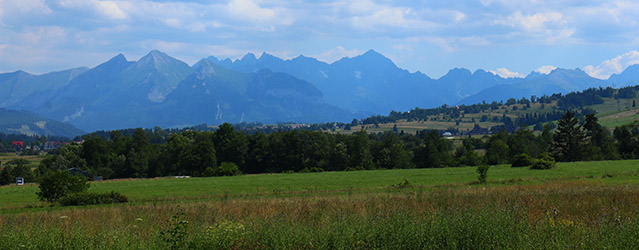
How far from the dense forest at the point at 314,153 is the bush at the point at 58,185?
185ft

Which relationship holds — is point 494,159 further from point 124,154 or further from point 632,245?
point 632,245

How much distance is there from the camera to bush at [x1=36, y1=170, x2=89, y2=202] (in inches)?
1543

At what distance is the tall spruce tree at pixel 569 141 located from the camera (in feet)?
330

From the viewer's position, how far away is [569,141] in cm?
10162

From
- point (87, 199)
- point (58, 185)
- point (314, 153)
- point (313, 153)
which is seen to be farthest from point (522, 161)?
point (58, 185)

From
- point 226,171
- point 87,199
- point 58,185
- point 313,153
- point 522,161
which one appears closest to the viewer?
point 87,199

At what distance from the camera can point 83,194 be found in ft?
124

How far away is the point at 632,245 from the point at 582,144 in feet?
333

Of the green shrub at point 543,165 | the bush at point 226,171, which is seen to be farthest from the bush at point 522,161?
the bush at point 226,171

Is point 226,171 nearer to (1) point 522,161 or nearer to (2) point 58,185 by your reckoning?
(1) point 522,161

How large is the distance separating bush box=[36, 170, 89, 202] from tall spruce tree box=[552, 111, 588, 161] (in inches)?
3536

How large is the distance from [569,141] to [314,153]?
174 ft

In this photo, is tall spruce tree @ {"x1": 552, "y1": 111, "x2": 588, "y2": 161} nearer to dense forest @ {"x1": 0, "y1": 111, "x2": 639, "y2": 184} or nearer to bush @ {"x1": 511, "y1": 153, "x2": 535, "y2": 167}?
dense forest @ {"x1": 0, "y1": 111, "x2": 639, "y2": 184}

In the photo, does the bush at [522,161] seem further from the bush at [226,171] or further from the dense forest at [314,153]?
the bush at [226,171]
